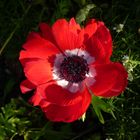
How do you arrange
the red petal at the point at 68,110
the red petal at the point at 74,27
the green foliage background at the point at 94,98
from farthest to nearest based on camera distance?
the green foliage background at the point at 94,98 < the red petal at the point at 74,27 < the red petal at the point at 68,110

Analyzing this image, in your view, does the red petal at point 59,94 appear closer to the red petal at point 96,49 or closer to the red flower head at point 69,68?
the red flower head at point 69,68

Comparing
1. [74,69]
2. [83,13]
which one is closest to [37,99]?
[74,69]

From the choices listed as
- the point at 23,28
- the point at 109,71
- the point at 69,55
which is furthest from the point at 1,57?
the point at 109,71

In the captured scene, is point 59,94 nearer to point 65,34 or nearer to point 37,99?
point 37,99

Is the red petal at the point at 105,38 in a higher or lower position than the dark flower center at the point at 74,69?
higher

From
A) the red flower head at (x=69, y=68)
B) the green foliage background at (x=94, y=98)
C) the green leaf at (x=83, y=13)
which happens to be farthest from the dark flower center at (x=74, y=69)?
the green leaf at (x=83, y=13)

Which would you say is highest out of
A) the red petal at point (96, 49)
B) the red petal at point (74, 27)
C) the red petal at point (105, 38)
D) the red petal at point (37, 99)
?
the red petal at point (74, 27)

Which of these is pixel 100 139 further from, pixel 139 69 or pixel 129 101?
pixel 139 69
